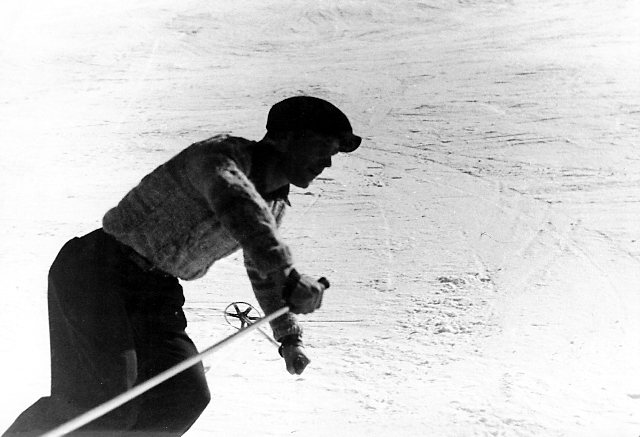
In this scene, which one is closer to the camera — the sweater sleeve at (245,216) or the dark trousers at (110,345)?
the sweater sleeve at (245,216)

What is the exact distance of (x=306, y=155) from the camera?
2492 mm

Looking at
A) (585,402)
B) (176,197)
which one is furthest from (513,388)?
(176,197)

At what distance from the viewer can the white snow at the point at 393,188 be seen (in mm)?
Result: 4250

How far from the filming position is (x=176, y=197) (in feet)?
7.77

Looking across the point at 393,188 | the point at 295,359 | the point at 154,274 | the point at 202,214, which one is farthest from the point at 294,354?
the point at 393,188

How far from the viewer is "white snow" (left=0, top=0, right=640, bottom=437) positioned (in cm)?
425

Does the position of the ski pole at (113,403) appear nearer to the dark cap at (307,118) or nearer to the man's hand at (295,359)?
the man's hand at (295,359)

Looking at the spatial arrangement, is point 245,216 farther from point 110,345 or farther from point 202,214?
point 110,345

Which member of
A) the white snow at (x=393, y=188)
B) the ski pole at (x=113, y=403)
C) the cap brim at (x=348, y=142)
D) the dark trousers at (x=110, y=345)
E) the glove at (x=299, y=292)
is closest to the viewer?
the ski pole at (x=113, y=403)

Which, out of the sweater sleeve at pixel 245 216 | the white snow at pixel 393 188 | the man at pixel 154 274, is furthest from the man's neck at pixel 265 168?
the white snow at pixel 393 188

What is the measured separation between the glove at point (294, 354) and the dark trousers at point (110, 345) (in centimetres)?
34

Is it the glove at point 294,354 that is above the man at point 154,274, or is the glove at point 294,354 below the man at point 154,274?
below

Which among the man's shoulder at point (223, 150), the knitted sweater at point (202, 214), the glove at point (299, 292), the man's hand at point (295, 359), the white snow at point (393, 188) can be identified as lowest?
the white snow at point (393, 188)

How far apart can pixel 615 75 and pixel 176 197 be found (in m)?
8.94
